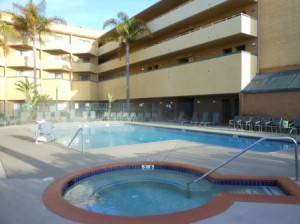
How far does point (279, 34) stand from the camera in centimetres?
1794

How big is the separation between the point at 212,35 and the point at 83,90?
22.5 metres

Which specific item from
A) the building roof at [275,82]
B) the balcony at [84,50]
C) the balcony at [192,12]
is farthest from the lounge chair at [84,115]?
the building roof at [275,82]

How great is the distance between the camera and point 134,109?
3284 centimetres

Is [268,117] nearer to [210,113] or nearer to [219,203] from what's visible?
[210,113]

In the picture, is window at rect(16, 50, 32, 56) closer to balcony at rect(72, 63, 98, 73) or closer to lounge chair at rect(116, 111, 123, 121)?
balcony at rect(72, 63, 98, 73)

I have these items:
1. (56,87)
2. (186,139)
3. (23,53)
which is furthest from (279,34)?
(23,53)

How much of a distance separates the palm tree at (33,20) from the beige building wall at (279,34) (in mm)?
21846

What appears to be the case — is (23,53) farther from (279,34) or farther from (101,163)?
(101,163)

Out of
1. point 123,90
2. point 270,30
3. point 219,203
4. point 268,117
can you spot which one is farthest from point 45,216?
point 123,90

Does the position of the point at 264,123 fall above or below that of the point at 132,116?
below

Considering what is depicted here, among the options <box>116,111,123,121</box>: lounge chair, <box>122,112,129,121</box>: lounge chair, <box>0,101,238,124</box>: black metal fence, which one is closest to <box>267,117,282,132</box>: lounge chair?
<box>0,101,238,124</box>: black metal fence

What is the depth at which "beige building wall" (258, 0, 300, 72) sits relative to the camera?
56.0 ft

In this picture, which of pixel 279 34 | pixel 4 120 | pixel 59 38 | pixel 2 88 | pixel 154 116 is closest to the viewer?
pixel 279 34

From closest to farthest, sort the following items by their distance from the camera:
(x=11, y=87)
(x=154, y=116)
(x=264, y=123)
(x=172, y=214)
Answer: (x=172, y=214) < (x=264, y=123) < (x=154, y=116) < (x=11, y=87)
